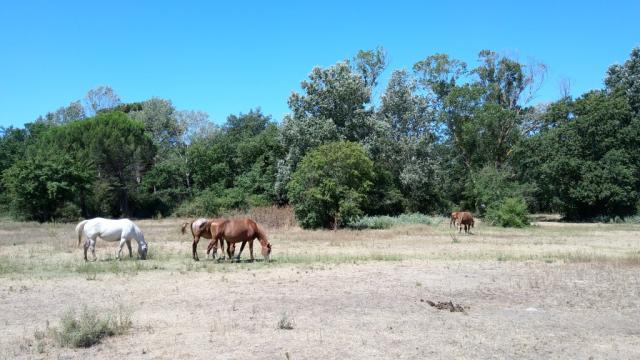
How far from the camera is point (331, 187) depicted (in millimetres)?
36594

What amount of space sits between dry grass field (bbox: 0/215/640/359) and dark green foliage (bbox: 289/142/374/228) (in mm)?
15707

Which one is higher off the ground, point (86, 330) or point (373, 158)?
point (373, 158)

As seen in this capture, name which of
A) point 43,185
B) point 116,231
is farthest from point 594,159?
point 43,185

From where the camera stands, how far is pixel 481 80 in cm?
6481

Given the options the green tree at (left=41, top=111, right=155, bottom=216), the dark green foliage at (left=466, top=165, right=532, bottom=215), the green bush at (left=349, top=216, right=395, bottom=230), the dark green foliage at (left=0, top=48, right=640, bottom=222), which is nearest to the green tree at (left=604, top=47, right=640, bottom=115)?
the dark green foliage at (left=0, top=48, right=640, bottom=222)

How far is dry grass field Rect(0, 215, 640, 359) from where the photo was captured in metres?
8.36

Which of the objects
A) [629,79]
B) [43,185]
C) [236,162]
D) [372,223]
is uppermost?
[629,79]

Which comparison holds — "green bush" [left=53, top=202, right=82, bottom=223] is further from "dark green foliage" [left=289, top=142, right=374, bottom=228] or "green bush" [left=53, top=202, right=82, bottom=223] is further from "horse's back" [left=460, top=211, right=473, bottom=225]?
"horse's back" [left=460, top=211, right=473, bottom=225]

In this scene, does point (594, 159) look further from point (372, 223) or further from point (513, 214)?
point (372, 223)

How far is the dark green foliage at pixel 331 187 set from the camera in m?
36.7

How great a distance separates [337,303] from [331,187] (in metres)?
25.2

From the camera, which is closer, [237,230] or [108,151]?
[237,230]

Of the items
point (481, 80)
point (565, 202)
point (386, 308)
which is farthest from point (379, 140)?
point (386, 308)

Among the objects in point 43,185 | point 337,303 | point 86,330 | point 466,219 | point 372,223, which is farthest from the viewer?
point 43,185
